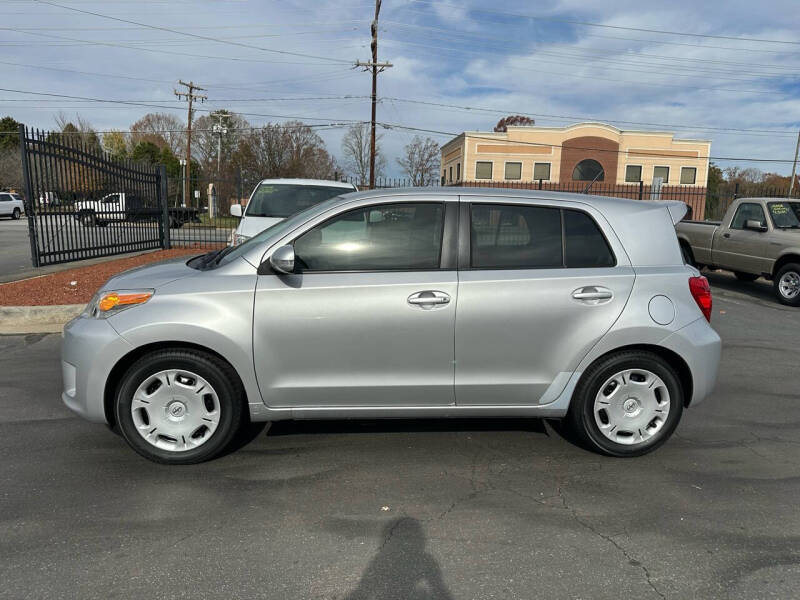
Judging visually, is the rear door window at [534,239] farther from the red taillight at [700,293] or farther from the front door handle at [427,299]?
the red taillight at [700,293]

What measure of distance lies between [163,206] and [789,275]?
14089 millimetres

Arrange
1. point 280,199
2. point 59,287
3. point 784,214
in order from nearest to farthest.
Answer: point 59,287
point 280,199
point 784,214

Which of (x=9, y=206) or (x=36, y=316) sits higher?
(x=9, y=206)

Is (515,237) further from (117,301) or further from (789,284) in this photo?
(789,284)

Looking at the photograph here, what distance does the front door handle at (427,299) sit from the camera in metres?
3.61

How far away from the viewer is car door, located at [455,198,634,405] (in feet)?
12.0

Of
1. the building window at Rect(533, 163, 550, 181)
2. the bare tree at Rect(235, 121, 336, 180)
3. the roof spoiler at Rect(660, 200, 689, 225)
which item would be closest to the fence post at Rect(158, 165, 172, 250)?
the roof spoiler at Rect(660, 200, 689, 225)

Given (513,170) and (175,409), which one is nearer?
(175,409)

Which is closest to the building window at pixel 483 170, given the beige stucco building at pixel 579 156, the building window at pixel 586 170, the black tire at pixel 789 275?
the beige stucco building at pixel 579 156

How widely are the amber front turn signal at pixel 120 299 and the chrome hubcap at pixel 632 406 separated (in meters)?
2.96

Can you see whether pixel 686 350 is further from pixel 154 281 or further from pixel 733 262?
pixel 733 262

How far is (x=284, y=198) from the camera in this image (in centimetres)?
975

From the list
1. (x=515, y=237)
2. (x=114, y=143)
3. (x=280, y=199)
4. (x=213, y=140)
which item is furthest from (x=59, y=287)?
(x=114, y=143)

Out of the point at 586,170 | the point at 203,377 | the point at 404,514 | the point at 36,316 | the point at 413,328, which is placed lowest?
the point at 404,514
